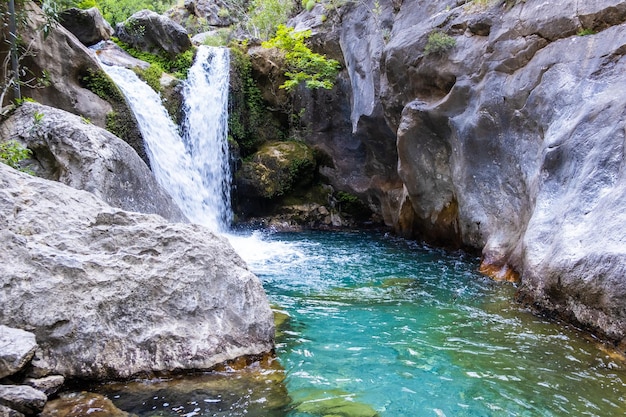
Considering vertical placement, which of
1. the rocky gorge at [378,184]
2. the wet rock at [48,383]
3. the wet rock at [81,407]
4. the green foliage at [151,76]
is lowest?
the wet rock at [81,407]

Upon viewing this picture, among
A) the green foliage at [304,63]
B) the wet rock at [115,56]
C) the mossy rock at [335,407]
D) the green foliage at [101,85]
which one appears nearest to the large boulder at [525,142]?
the mossy rock at [335,407]

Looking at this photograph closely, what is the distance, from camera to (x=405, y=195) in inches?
539

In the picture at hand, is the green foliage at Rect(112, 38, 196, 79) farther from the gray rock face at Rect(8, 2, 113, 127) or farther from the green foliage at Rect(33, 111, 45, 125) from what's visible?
the green foliage at Rect(33, 111, 45, 125)

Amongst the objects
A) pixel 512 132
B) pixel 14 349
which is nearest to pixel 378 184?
pixel 512 132

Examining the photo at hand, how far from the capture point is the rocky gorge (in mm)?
4215

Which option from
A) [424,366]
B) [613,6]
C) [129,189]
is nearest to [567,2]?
[613,6]

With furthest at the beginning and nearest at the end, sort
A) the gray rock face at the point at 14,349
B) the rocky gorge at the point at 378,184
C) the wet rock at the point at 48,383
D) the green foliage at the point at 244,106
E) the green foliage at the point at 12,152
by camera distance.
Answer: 1. the green foliage at the point at 244,106
2. the green foliage at the point at 12,152
3. the rocky gorge at the point at 378,184
4. the wet rock at the point at 48,383
5. the gray rock face at the point at 14,349

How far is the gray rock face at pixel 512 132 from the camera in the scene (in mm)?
5797

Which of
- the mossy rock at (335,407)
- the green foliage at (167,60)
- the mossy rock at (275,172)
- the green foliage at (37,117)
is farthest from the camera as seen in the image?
the mossy rock at (275,172)

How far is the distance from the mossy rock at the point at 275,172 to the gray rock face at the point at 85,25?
6.87 m

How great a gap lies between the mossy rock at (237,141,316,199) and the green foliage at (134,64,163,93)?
4081 millimetres

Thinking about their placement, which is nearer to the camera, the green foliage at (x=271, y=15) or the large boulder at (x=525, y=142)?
the large boulder at (x=525, y=142)

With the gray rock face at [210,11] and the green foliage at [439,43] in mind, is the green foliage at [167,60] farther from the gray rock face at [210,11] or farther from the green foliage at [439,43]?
the gray rock face at [210,11]

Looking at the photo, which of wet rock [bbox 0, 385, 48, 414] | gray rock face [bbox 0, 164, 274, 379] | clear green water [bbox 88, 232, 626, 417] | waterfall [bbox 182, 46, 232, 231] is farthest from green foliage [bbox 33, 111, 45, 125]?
waterfall [bbox 182, 46, 232, 231]
